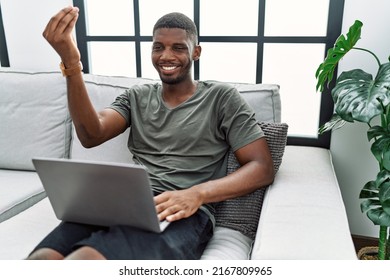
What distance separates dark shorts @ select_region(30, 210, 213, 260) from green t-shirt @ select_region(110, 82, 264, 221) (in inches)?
7.5

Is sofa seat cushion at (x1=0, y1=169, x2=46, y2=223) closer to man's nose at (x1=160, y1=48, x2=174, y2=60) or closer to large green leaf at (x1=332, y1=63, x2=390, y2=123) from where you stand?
man's nose at (x1=160, y1=48, x2=174, y2=60)

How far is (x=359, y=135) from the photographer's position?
1.66 meters

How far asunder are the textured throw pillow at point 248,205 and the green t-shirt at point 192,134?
0.08 meters

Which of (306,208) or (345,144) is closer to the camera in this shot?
(306,208)

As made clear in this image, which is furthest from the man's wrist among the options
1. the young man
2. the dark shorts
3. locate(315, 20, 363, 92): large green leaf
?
locate(315, 20, 363, 92): large green leaf

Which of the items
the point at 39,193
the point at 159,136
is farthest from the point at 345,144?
the point at 39,193

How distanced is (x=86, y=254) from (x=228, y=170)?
61cm

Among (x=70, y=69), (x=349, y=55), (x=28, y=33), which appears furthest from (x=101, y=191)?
(x=28, y=33)

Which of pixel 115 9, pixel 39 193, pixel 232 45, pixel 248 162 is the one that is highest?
pixel 115 9

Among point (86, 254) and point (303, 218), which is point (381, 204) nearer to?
point (303, 218)
